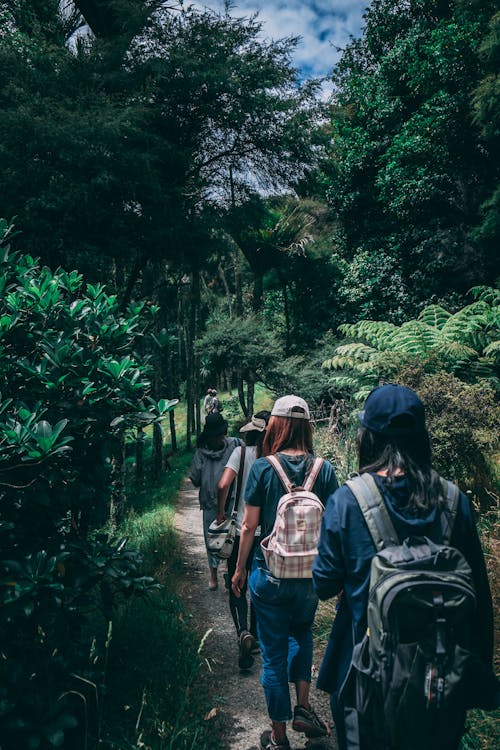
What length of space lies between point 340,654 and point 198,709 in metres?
1.91

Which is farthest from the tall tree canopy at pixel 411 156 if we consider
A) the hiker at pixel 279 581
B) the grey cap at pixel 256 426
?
the hiker at pixel 279 581

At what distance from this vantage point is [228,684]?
3750mm

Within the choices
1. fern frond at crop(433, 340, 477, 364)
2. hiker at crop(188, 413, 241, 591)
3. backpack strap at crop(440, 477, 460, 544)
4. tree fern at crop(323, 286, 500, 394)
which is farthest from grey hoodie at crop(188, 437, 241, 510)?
fern frond at crop(433, 340, 477, 364)

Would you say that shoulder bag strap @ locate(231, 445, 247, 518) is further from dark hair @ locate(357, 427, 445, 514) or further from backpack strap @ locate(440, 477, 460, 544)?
backpack strap @ locate(440, 477, 460, 544)

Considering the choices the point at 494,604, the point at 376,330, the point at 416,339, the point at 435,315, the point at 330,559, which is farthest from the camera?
the point at 376,330

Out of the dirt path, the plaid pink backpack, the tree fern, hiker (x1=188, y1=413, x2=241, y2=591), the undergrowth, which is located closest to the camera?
the plaid pink backpack

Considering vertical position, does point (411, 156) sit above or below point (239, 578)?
above

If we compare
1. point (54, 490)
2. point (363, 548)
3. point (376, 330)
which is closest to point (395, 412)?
point (363, 548)

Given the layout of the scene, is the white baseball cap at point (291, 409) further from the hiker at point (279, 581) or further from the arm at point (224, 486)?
the arm at point (224, 486)

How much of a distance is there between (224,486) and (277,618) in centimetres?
146

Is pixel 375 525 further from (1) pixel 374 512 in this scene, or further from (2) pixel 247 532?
(2) pixel 247 532

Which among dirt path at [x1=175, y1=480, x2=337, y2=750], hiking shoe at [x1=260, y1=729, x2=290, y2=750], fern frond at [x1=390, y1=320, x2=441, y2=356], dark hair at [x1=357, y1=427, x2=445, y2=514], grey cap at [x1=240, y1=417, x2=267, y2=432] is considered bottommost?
dirt path at [x1=175, y1=480, x2=337, y2=750]

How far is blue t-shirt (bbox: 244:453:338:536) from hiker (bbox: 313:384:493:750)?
2.75ft

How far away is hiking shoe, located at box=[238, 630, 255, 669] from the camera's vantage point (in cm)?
386
